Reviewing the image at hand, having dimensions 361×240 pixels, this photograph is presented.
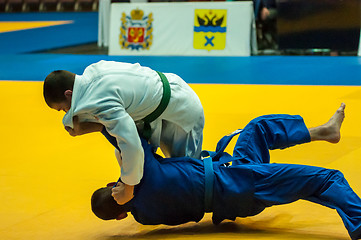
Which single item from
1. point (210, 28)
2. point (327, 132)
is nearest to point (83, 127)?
point (327, 132)

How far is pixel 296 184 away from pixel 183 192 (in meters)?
0.59

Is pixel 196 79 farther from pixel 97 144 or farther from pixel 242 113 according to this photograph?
pixel 97 144

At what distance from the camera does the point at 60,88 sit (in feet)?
9.53

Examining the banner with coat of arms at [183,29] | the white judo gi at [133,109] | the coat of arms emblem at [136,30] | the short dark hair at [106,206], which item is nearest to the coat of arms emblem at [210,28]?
the banner with coat of arms at [183,29]

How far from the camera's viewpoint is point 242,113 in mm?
5707

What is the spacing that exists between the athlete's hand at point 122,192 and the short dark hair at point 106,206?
6.5 inches

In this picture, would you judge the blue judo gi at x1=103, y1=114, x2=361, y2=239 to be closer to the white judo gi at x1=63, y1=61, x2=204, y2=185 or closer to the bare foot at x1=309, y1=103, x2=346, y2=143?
the white judo gi at x1=63, y1=61, x2=204, y2=185

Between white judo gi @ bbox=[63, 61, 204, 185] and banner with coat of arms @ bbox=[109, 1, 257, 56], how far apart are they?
7089 mm

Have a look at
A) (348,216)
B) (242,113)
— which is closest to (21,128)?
(242,113)

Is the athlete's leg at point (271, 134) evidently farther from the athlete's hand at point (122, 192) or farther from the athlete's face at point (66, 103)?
the athlete's face at point (66, 103)

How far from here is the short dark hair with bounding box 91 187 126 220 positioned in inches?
120

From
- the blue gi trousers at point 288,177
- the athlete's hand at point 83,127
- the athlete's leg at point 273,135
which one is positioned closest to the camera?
the blue gi trousers at point 288,177

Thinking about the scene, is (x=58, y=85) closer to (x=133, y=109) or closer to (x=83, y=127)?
(x=83, y=127)

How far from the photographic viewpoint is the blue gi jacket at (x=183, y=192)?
9.76 ft
